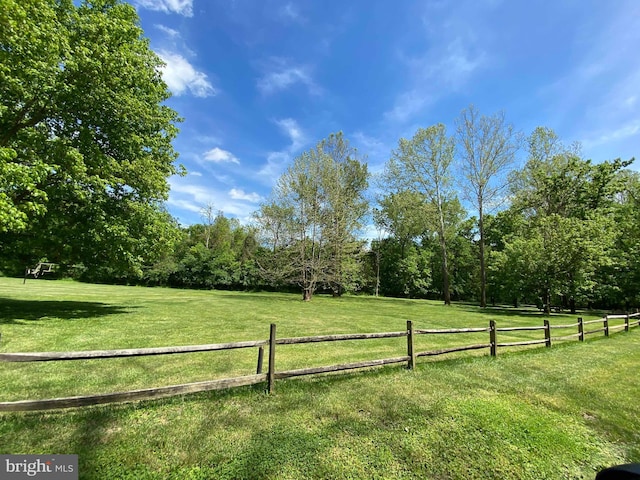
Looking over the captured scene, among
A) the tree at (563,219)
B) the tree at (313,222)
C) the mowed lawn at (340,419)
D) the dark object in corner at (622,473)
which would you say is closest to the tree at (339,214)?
the tree at (313,222)

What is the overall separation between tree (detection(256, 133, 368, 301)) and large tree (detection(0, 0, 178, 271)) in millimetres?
13801

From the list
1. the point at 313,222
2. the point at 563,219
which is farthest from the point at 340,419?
Result: the point at 563,219

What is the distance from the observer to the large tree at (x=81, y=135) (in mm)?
9383

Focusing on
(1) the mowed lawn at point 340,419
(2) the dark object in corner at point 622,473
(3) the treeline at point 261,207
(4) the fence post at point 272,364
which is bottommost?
(1) the mowed lawn at point 340,419

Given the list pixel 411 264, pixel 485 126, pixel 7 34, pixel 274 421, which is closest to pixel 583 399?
pixel 274 421

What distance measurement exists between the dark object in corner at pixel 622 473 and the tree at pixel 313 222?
25023 millimetres

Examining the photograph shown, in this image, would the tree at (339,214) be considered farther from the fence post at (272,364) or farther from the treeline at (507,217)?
the fence post at (272,364)

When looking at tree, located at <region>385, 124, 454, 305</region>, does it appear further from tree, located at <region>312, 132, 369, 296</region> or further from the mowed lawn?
the mowed lawn

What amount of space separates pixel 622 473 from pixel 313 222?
25.9 m

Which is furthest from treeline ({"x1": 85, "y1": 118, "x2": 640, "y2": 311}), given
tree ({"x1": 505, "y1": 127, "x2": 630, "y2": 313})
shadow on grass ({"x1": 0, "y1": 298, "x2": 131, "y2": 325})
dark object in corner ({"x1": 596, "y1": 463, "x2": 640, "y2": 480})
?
dark object in corner ({"x1": 596, "y1": 463, "x2": 640, "y2": 480})

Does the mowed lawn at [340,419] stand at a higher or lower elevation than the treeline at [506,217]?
lower

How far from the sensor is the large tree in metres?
9.38

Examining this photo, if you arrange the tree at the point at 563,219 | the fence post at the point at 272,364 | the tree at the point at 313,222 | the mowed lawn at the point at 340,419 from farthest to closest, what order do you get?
the tree at the point at 313,222, the tree at the point at 563,219, the fence post at the point at 272,364, the mowed lawn at the point at 340,419

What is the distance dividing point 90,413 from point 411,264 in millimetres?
45141
